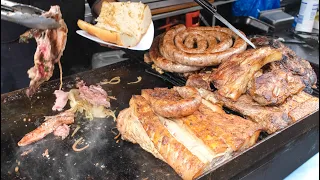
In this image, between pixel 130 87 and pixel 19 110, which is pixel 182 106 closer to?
pixel 130 87

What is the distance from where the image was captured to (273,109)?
9.43 ft

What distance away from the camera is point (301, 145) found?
3.10m

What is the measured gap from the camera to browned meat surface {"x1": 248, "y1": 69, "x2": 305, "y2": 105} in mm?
2822

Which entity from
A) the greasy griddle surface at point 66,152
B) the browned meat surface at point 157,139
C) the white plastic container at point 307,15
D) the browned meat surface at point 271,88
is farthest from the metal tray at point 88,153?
the white plastic container at point 307,15

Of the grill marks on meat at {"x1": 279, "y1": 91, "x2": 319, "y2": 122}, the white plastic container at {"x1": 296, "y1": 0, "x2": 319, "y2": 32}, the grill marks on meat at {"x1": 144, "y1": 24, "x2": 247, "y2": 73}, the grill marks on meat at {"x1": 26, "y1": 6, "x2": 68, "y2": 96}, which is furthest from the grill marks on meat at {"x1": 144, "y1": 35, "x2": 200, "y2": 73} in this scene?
the white plastic container at {"x1": 296, "y1": 0, "x2": 319, "y2": 32}

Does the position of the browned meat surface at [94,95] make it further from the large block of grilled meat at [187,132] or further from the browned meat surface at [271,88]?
the browned meat surface at [271,88]

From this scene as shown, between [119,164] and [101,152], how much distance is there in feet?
0.66

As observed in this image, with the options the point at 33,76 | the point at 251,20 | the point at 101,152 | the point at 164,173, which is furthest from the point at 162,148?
the point at 251,20

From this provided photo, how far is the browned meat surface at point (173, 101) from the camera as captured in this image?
2529 mm

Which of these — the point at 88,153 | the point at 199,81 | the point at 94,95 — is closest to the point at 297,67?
the point at 199,81

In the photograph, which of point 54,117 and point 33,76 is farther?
point 54,117

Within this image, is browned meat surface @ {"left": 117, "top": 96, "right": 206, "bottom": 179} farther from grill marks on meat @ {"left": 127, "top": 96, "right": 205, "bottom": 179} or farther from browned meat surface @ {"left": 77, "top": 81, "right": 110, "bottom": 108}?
browned meat surface @ {"left": 77, "top": 81, "right": 110, "bottom": 108}

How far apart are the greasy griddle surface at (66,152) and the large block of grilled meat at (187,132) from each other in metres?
0.11

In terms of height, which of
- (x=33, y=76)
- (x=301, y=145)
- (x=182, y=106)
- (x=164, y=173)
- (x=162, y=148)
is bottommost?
(x=301, y=145)
